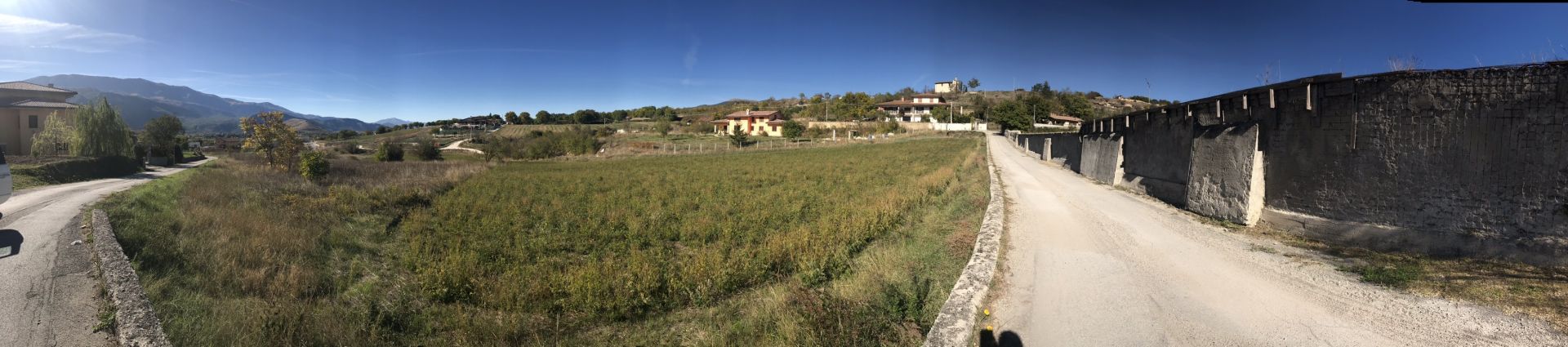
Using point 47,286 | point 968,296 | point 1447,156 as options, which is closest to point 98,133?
point 47,286

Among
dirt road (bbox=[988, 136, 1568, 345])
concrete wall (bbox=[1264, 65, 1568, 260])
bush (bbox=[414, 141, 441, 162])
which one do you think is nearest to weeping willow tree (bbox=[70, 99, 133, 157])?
bush (bbox=[414, 141, 441, 162])

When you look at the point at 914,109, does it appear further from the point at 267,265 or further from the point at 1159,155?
the point at 267,265

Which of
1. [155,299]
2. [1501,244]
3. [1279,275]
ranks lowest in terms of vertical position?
[155,299]

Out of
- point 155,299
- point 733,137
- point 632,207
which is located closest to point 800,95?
point 733,137

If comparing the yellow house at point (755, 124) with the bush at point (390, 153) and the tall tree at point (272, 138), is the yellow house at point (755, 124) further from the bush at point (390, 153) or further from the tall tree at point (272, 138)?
the tall tree at point (272, 138)

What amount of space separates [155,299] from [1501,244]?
Answer: 16.3m

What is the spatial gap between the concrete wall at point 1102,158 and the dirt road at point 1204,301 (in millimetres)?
8982

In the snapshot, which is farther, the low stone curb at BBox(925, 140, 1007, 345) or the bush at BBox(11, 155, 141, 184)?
the bush at BBox(11, 155, 141, 184)

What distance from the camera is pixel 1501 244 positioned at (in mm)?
6105

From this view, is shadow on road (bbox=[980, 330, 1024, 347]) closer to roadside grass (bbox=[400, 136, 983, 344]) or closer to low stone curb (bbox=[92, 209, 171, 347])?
roadside grass (bbox=[400, 136, 983, 344])

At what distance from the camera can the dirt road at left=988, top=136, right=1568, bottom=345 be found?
4242mm

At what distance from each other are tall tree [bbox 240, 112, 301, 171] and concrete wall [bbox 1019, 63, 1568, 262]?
3592cm

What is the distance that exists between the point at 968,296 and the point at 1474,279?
17.7 ft

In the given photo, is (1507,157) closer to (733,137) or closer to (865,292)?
(865,292)
